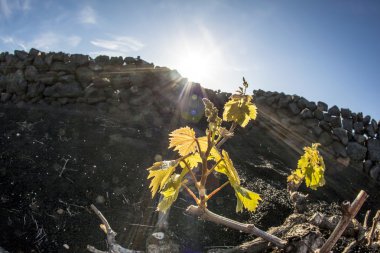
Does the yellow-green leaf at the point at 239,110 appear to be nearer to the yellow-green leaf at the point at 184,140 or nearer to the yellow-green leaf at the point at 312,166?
the yellow-green leaf at the point at 184,140

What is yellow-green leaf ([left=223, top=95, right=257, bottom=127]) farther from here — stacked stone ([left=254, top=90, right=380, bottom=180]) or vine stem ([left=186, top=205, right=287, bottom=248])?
stacked stone ([left=254, top=90, right=380, bottom=180])

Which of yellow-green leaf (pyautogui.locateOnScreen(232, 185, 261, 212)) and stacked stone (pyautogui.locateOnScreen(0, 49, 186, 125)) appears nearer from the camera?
yellow-green leaf (pyautogui.locateOnScreen(232, 185, 261, 212))

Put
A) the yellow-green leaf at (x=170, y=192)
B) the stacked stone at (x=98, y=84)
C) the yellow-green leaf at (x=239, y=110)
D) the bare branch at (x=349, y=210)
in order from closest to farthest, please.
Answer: the bare branch at (x=349, y=210), the yellow-green leaf at (x=170, y=192), the yellow-green leaf at (x=239, y=110), the stacked stone at (x=98, y=84)

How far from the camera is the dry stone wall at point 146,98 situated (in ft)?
22.4

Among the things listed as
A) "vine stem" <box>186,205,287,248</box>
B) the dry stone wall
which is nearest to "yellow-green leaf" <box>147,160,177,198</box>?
"vine stem" <box>186,205,287,248</box>

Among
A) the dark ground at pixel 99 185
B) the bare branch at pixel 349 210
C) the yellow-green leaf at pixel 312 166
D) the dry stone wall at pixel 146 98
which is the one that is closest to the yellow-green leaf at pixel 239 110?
the bare branch at pixel 349 210

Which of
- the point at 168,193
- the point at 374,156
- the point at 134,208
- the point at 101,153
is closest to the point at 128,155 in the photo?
the point at 101,153

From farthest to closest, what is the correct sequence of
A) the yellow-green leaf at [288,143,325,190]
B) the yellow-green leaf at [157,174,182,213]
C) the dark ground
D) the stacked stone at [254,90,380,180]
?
the stacked stone at [254,90,380,180] → the yellow-green leaf at [288,143,325,190] → the dark ground → the yellow-green leaf at [157,174,182,213]

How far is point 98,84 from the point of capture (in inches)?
272

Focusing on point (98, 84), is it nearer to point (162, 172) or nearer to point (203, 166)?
point (162, 172)

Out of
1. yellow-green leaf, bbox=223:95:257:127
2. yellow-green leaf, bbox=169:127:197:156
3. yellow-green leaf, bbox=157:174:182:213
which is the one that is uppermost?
yellow-green leaf, bbox=223:95:257:127

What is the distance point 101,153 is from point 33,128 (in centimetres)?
176

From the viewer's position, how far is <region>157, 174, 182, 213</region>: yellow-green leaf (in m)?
1.74

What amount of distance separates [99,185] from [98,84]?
3.33m
